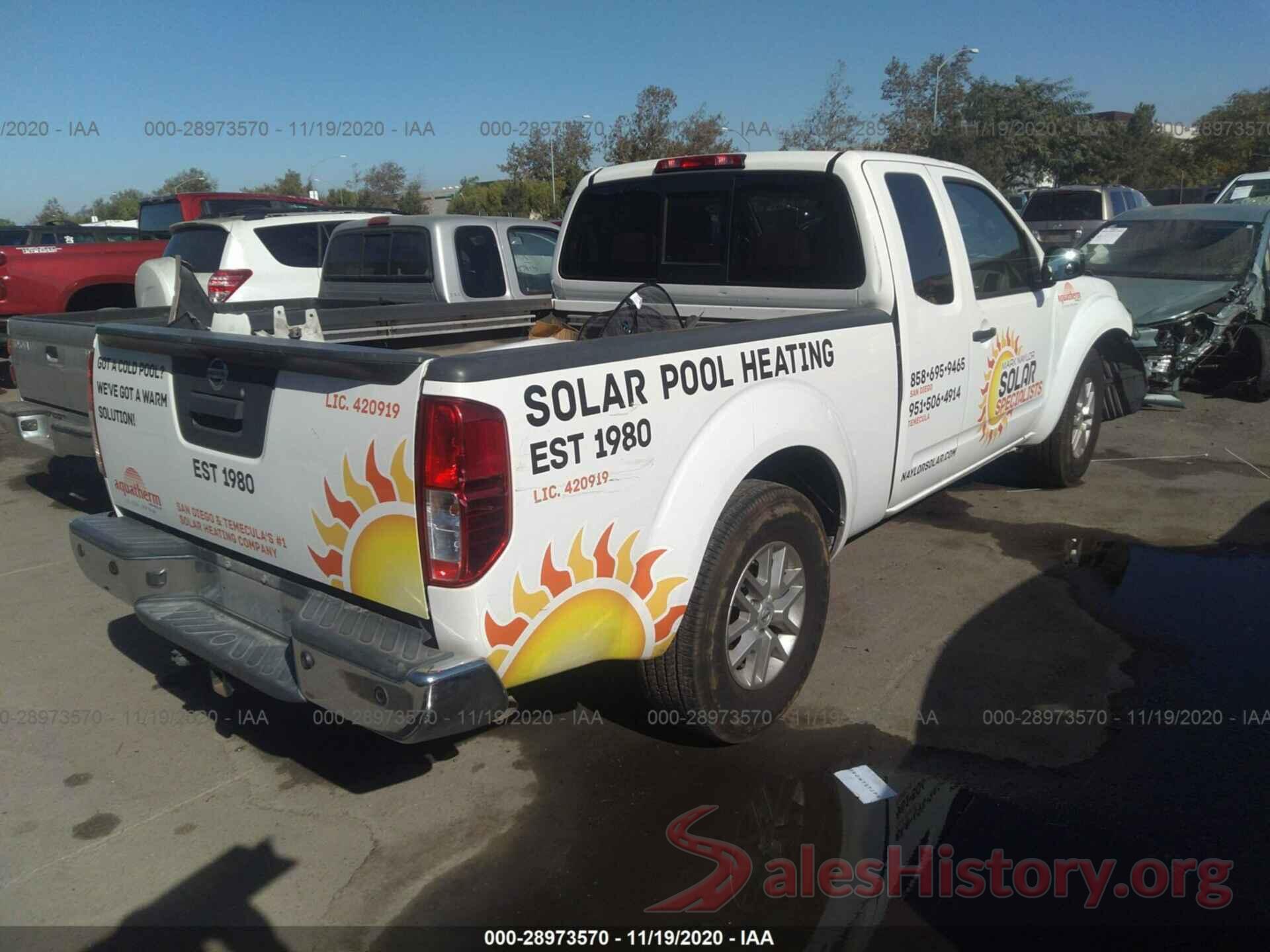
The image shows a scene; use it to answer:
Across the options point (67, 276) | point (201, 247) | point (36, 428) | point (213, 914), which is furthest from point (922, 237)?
point (67, 276)

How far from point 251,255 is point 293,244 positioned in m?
0.48

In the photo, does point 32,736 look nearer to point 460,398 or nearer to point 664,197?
point 460,398

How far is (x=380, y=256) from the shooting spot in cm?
764

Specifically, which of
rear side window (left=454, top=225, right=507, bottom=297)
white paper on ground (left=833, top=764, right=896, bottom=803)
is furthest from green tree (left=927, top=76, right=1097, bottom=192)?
→ white paper on ground (left=833, top=764, right=896, bottom=803)

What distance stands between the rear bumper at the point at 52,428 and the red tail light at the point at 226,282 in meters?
3.43

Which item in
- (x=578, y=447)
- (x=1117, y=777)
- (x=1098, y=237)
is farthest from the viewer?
(x=1098, y=237)

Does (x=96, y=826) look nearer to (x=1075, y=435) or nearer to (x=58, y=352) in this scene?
(x=58, y=352)

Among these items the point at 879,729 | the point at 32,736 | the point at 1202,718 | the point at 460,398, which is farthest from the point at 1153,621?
the point at 32,736

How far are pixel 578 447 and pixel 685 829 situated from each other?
131cm

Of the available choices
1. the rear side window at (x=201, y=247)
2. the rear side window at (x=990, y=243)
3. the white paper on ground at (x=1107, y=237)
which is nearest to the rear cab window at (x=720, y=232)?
the rear side window at (x=990, y=243)

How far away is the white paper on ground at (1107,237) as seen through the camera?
385 inches

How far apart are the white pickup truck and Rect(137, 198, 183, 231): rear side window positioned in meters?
10.5

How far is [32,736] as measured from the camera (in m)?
3.65

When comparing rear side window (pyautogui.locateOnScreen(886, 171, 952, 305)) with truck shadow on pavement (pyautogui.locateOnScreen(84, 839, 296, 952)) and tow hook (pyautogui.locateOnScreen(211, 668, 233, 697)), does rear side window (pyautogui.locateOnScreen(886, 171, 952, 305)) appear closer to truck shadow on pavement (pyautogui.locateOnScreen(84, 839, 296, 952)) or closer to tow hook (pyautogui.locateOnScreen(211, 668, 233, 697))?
tow hook (pyautogui.locateOnScreen(211, 668, 233, 697))
